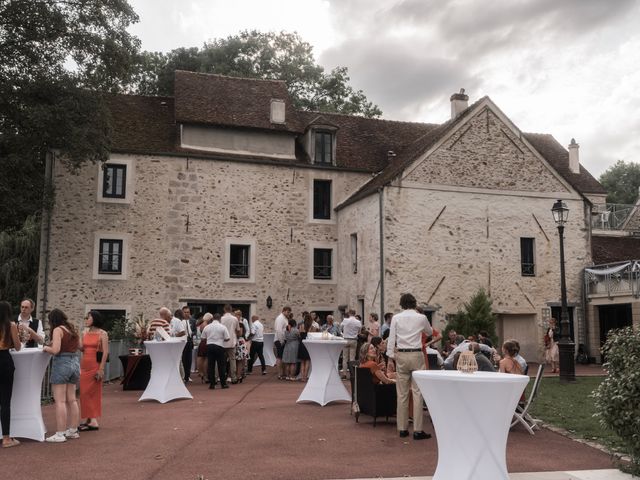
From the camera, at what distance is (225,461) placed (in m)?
6.45

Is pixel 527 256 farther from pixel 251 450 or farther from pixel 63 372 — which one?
pixel 63 372

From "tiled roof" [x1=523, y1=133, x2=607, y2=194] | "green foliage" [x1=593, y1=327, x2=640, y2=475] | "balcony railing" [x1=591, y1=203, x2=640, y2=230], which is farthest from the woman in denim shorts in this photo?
"balcony railing" [x1=591, y1=203, x2=640, y2=230]

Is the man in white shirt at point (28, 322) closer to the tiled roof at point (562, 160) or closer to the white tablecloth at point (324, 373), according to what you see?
the white tablecloth at point (324, 373)

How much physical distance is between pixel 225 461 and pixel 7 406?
293 centimetres

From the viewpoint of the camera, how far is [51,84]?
727 inches

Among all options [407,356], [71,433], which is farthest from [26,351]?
[407,356]

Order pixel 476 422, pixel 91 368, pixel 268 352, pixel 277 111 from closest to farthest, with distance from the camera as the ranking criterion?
pixel 476 422 → pixel 91 368 → pixel 268 352 → pixel 277 111

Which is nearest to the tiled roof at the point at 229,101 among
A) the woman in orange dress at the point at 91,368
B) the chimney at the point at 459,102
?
the chimney at the point at 459,102

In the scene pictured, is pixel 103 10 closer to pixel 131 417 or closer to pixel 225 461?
pixel 131 417

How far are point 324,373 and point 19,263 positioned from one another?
19.1 meters

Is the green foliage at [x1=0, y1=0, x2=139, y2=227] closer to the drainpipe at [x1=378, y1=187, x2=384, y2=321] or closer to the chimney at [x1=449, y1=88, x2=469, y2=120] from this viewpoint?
the drainpipe at [x1=378, y1=187, x2=384, y2=321]

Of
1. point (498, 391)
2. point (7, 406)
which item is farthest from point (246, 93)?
point (498, 391)

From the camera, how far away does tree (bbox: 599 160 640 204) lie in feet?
192

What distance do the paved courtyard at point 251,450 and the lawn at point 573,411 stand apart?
1.39 feet
